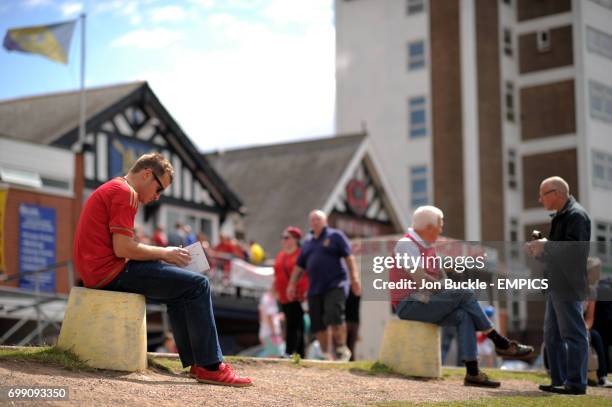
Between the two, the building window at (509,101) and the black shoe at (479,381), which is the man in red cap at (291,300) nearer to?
the black shoe at (479,381)

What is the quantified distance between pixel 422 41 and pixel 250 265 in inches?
867

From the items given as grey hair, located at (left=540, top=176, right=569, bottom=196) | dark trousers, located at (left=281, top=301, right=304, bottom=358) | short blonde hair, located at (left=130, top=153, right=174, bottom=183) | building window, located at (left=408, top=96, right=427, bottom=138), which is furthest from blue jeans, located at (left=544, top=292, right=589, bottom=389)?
building window, located at (left=408, top=96, right=427, bottom=138)

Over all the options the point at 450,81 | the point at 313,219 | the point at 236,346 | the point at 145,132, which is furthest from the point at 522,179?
the point at 313,219

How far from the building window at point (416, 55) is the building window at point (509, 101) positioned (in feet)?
13.6

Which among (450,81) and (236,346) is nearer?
(236,346)

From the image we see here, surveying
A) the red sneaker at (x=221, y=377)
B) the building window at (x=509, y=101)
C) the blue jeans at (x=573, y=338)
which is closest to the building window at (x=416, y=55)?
the building window at (x=509, y=101)

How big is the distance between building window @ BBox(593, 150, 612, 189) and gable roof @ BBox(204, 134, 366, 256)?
11.5 meters

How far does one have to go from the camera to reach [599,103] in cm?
4919

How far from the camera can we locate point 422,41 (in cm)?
5206

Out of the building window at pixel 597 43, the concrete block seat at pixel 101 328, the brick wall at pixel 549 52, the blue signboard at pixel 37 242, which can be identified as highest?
the brick wall at pixel 549 52

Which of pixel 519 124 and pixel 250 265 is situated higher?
pixel 519 124

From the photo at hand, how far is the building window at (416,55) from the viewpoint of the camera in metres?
52.0

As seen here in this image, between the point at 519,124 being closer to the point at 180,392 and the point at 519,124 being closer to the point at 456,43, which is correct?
the point at 456,43

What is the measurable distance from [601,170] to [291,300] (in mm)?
37370
